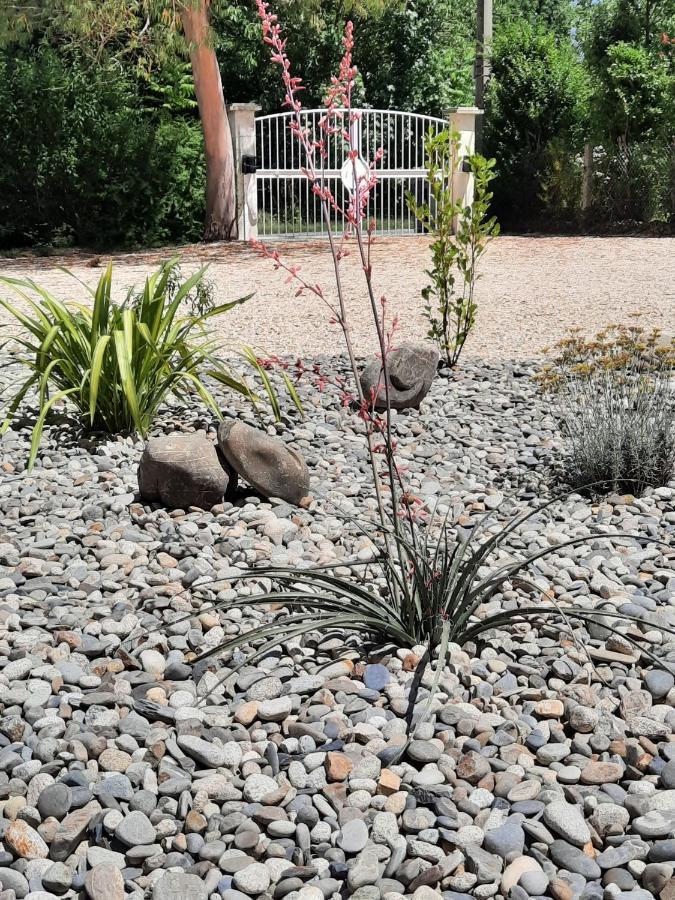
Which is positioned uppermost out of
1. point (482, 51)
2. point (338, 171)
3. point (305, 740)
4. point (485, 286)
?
point (482, 51)

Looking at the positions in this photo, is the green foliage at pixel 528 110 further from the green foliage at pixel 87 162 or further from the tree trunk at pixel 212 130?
the green foliage at pixel 87 162

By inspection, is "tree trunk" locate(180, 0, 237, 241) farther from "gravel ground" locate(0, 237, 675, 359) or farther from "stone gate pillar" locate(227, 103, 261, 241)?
"gravel ground" locate(0, 237, 675, 359)

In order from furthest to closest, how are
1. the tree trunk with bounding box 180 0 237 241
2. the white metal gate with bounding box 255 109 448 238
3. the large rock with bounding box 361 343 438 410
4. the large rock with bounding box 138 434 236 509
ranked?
1. the white metal gate with bounding box 255 109 448 238
2. the tree trunk with bounding box 180 0 237 241
3. the large rock with bounding box 361 343 438 410
4. the large rock with bounding box 138 434 236 509

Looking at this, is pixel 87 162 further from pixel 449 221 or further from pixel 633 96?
pixel 449 221

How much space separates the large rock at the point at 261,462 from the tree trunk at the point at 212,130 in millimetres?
8819

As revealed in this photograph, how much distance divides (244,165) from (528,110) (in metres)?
4.14

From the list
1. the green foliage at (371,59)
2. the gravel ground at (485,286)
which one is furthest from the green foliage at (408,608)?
the green foliage at (371,59)

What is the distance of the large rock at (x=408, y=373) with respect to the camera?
4855 mm

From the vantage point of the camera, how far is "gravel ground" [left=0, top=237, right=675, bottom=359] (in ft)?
22.4

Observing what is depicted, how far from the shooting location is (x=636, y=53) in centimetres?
1305

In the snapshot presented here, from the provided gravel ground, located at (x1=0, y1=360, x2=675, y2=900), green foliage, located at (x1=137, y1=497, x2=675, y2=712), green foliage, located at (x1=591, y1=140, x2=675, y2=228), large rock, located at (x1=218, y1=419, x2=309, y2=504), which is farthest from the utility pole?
green foliage, located at (x1=137, y1=497, x2=675, y2=712)

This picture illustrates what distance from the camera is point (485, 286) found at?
8.83 m

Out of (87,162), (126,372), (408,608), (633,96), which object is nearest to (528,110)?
(633,96)

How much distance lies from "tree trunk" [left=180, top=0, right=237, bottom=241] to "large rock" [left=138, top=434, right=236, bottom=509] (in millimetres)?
8838
